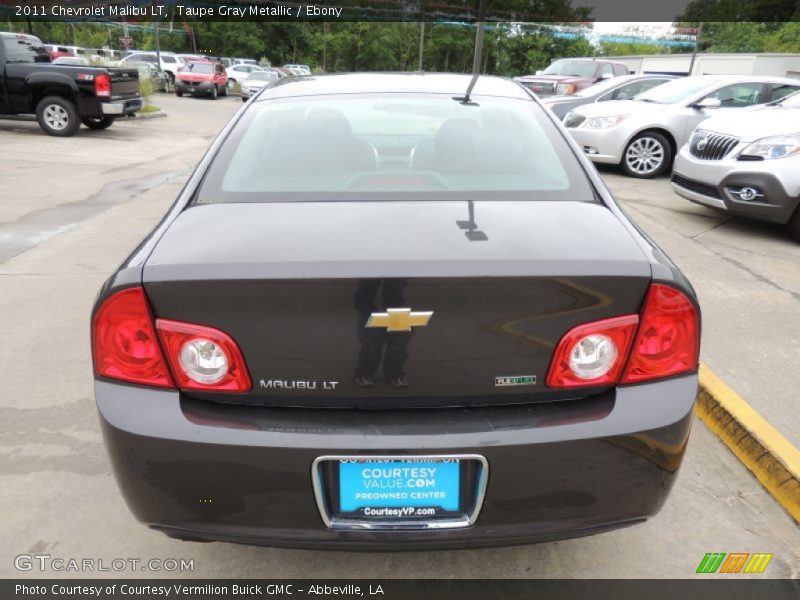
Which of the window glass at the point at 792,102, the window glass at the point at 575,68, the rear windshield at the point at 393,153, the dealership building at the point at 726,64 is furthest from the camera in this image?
the dealership building at the point at 726,64

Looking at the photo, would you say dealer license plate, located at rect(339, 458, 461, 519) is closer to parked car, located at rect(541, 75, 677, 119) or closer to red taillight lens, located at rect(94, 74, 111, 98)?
parked car, located at rect(541, 75, 677, 119)

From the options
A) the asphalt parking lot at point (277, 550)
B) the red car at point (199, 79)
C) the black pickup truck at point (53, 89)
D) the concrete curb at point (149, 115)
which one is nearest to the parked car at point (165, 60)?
the red car at point (199, 79)

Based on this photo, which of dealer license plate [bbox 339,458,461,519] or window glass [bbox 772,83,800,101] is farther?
window glass [bbox 772,83,800,101]

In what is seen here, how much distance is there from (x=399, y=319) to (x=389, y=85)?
1687 millimetres

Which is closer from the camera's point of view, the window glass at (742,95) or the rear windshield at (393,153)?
the rear windshield at (393,153)

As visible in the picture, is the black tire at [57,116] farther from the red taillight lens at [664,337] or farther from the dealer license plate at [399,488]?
the red taillight lens at [664,337]

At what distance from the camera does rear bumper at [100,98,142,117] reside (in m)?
12.1

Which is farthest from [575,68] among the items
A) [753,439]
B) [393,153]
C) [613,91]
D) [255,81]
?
[255,81]

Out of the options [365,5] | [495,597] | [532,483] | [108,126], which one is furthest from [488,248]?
[365,5]

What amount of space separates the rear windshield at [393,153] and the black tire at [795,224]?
434 centimetres

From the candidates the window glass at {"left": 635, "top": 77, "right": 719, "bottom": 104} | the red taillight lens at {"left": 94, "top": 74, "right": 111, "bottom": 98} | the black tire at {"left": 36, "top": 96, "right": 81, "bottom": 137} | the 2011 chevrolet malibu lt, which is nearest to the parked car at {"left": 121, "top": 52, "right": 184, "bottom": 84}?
the black tire at {"left": 36, "top": 96, "right": 81, "bottom": 137}

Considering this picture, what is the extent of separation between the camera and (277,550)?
2.17 meters

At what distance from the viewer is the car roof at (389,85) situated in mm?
2791

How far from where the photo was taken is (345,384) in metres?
1.60
